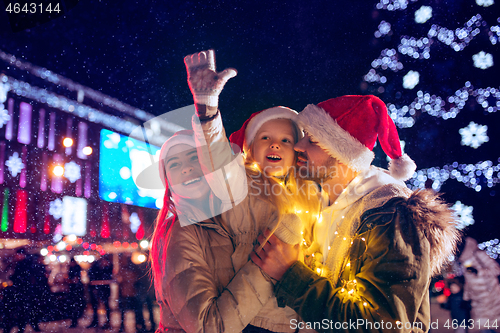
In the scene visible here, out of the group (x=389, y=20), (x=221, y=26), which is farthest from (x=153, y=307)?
(x=389, y=20)

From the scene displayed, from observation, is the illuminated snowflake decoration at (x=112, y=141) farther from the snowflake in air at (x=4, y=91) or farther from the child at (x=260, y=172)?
the child at (x=260, y=172)

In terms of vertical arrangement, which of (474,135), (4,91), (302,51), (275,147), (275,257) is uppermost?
(4,91)

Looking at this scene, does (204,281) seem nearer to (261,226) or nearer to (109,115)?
(261,226)

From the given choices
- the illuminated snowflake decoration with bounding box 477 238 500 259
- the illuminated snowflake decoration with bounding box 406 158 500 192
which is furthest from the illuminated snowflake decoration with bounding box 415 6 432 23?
the illuminated snowflake decoration with bounding box 477 238 500 259

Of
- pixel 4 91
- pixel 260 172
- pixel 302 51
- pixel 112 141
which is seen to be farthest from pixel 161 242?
pixel 4 91

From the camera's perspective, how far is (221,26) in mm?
4652

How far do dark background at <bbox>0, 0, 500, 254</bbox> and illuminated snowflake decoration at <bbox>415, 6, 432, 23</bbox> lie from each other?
74 millimetres

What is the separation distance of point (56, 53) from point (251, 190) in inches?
337

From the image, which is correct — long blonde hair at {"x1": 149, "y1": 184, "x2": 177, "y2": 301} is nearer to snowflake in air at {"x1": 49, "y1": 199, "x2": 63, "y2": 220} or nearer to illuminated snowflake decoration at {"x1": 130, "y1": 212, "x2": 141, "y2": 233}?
snowflake in air at {"x1": 49, "y1": 199, "x2": 63, "y2": 220}

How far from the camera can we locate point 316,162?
201 cm

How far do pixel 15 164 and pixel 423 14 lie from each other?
14.7 meters

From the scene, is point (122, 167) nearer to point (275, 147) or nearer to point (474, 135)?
point (275, 147)

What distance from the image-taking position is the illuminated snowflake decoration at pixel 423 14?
5.32 meters

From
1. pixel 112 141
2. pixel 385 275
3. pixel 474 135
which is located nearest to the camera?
pixel 385 275
